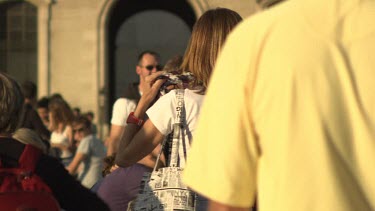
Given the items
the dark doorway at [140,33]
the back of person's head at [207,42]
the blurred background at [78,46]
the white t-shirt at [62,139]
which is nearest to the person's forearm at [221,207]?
the back of person's head at [207,42]

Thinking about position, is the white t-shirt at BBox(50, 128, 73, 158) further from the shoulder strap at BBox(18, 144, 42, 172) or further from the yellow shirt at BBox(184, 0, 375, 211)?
the yellow shirt at BBox(184, 0, 375, 211)

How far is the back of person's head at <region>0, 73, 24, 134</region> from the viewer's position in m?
3.19

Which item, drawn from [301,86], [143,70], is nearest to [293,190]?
[301,86]

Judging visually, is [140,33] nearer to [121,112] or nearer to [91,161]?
[91,161]

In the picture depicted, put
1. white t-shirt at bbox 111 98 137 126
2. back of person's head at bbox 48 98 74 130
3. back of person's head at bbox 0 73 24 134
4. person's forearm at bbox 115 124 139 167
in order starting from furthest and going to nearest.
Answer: back of person's head at bbox 48 98 74 130 → white t-shirt at bbox 111 98 137 126 → person's forearm at bbox 115 124 139 167 → back of person's head at bbox 0 73 24 134

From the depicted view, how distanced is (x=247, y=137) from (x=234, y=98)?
87mm

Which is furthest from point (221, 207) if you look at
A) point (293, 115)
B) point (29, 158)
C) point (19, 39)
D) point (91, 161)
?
point (19, 39)

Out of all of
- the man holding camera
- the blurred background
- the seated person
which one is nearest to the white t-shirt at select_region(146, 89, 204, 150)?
the man holding camera

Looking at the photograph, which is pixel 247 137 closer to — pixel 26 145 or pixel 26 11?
pixel 26 145

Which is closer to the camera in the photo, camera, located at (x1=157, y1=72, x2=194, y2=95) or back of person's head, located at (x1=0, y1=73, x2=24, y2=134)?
back of person's head, located at (x1=0, y1=73, x2=24, y2=134)

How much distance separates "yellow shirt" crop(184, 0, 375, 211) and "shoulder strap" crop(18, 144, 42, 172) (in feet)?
3.65

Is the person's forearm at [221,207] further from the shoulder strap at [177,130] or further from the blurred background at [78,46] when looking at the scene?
the blurred background at [78,46]

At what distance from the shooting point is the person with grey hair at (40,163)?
3.04 metres

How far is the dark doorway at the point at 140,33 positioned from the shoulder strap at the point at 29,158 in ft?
63.3
